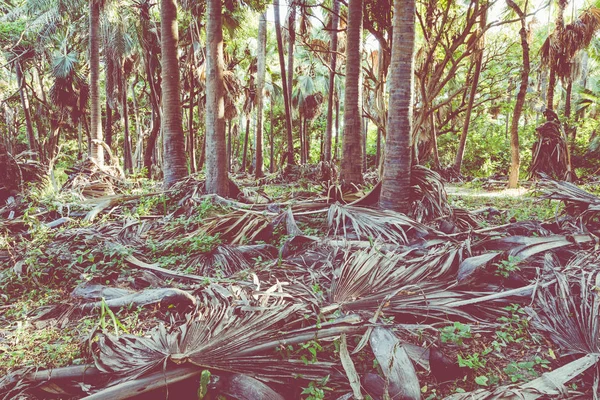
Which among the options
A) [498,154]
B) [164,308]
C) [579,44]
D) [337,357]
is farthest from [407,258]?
[498,154]

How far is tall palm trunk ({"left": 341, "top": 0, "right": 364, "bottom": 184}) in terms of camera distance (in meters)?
7.65

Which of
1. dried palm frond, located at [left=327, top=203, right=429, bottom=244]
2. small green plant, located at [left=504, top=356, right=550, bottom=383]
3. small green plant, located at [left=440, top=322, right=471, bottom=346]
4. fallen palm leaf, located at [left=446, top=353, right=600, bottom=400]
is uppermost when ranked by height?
dried palm frond, located at [left=327, top=203, right=429, bottom=244]

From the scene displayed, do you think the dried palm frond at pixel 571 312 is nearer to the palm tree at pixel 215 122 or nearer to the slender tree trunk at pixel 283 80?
the palm tree at pixel 215 122

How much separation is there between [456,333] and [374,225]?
213 centimetres

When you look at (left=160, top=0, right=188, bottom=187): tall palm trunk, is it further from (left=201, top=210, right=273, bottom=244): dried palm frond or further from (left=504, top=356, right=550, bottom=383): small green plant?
(left=504, top=356, right=550, bottom=383): small green plant

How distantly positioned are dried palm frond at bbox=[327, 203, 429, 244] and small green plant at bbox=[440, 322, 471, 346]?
1.68 meters

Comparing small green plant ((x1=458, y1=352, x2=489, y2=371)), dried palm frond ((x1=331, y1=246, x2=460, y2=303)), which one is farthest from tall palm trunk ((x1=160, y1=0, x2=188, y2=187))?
small green plant ((x1=458, y1=352, x2=489, y2=371))

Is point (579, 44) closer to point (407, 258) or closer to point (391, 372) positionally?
point (407, 258)

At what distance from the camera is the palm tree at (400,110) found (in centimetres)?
544

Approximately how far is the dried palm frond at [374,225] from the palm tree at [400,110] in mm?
501

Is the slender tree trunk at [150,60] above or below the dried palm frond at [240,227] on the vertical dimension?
above

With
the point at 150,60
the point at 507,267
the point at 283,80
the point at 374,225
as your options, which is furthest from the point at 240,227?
the point at 150,60

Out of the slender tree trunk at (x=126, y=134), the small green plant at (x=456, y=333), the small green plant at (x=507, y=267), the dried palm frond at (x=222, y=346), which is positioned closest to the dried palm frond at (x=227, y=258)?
the dried palm frond at (x=222, y=346)

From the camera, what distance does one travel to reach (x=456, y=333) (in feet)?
9.50
